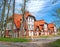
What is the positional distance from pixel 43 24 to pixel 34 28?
1012 cm

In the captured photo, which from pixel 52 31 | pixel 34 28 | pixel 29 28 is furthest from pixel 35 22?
pixel 52 31

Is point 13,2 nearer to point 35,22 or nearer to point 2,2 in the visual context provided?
point 2,2

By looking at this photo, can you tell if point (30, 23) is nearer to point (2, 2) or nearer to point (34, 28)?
point (34, 28)

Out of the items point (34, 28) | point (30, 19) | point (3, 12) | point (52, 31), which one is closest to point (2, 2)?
point (3, 12)

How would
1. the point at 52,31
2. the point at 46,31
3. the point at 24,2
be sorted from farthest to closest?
the point at 52,31, the point at 46,31, the point at 24,2

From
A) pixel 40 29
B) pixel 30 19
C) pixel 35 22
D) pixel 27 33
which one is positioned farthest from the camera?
pixel 40 29

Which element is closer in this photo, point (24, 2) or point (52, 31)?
point (24, 2)

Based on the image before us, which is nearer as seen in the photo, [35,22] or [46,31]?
[35,22]

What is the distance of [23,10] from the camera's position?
3759 centimetres

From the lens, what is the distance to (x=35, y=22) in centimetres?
7838

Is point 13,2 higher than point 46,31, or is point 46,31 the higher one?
point 13,2

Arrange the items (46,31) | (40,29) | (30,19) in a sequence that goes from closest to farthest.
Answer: (30,19)
(40,29)
(46,31)

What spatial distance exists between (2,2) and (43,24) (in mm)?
49601

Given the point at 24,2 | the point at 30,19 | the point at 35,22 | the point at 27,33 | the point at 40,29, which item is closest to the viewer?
the point at 24,2
